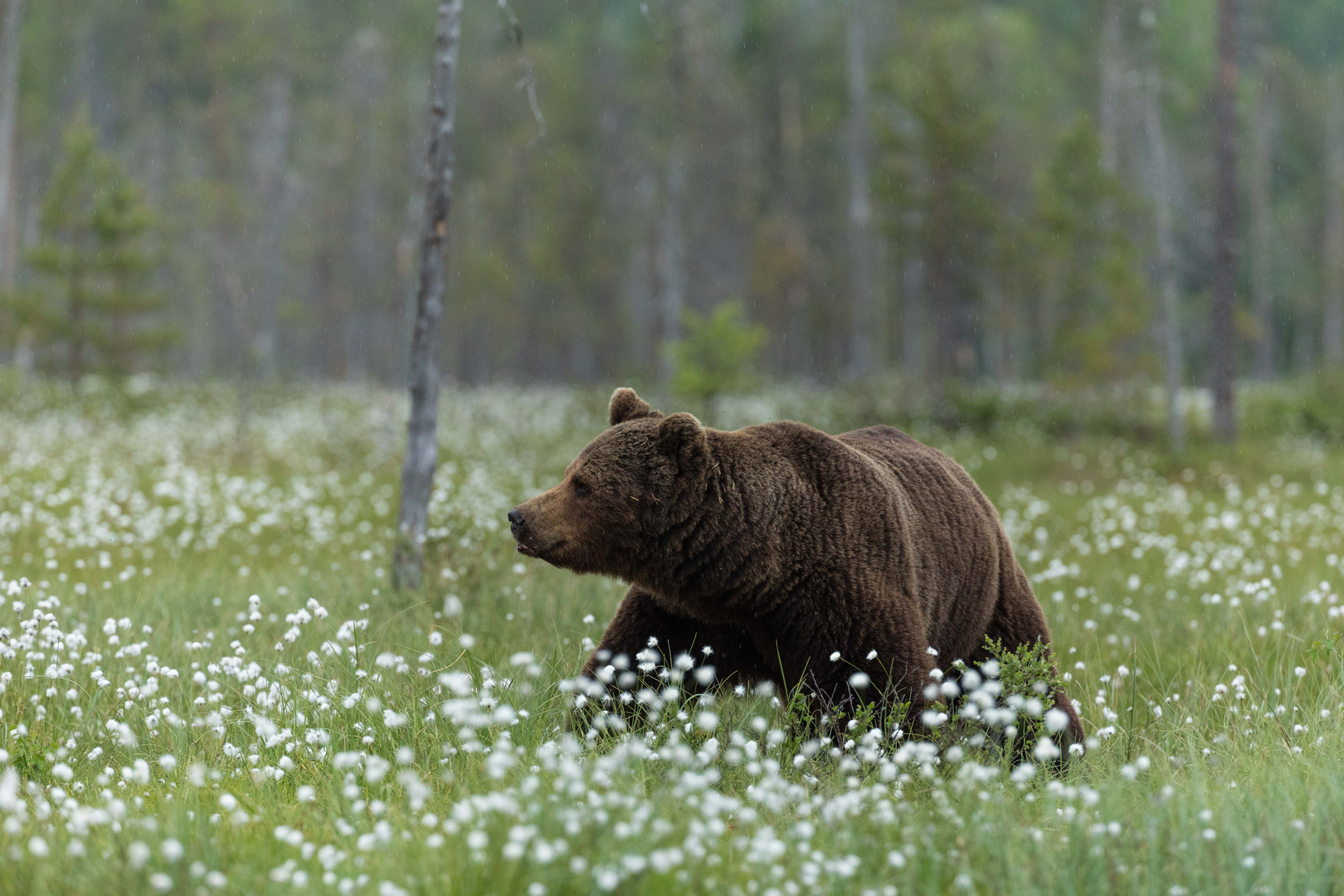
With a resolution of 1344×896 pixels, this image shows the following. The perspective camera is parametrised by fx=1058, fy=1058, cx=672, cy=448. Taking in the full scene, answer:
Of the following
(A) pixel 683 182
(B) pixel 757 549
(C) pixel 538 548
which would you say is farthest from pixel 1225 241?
(C) pixel 538 548

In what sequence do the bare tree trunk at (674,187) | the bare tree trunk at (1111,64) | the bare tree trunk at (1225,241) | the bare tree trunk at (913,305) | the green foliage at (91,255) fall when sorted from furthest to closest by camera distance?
the bare tree trunk at (913,305) → the bare tree trunk at (1111,64) → the green foliage at (91,255) → the bare tree trunk at (674,187) → the bare tree trunk at (1225,241)

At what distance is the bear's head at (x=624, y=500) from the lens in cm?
428

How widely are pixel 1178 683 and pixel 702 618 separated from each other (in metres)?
2.92

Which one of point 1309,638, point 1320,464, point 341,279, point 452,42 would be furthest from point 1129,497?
point 341,279

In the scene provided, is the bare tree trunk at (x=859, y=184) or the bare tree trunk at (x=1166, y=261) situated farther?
the bare tree trunk at (x=859, y=184)

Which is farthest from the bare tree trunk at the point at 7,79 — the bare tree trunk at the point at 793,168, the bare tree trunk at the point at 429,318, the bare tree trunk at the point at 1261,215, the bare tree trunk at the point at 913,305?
the bare tree trunk at the point at 1261,215

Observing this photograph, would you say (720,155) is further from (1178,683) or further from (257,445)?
(1178,683)

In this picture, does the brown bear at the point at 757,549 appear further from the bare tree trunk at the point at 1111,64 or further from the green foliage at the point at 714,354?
the bare tree trunk at the point at 1111,64

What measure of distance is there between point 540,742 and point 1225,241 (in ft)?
55.5

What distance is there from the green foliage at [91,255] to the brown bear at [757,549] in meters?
22.9

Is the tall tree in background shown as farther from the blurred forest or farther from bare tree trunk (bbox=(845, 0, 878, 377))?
bare tree trunk (bbox=(845, 0, 878, 377))

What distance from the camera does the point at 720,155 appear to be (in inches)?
1323

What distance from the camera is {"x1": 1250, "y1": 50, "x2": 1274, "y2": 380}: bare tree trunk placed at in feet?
130

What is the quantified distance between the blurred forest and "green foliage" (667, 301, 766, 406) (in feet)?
0.97
